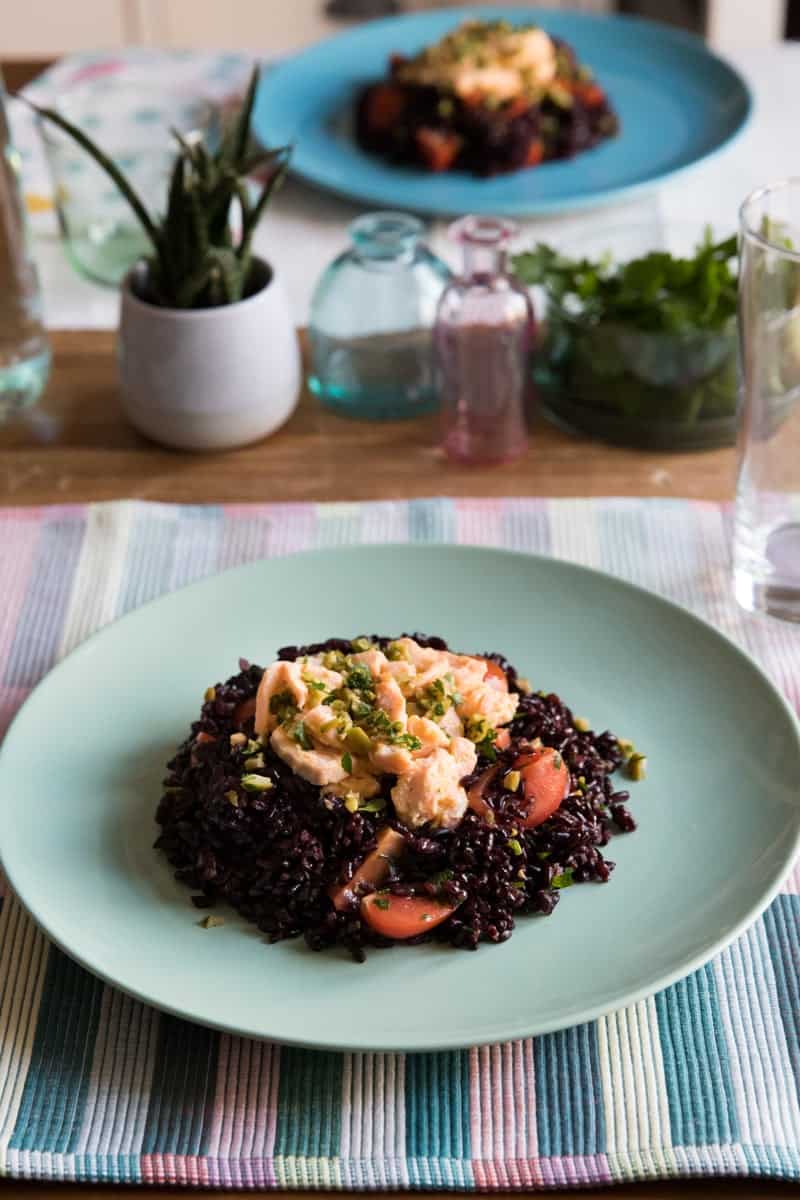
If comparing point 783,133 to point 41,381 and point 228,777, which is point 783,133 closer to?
point 41,381

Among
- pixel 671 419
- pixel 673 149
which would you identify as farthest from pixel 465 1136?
pixel 673 149

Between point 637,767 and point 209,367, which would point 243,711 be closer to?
point 637,767

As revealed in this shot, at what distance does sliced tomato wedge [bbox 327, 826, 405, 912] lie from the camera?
49.4 inches

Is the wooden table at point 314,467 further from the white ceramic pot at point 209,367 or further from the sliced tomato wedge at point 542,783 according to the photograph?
the sliced tomato wedge at point 542,783

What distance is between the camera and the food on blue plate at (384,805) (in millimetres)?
1254

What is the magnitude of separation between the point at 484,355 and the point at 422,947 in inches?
40.5

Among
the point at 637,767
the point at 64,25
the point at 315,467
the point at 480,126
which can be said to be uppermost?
the point at 480,126

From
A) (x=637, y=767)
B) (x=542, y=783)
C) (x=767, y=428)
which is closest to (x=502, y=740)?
(x=542, y=783)

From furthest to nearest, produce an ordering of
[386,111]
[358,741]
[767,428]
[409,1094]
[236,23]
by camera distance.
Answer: [236,23], [386,111], [767,428], [358,741], [409,1094]

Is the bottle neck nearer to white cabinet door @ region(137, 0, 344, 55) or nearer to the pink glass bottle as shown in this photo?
the pink glass bottle

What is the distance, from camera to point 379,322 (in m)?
2.16

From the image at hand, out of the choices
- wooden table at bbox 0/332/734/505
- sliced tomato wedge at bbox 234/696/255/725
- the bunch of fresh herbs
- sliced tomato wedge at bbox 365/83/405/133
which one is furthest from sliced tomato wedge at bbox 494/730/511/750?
sliced tomato wedge at bbox 365/83/405/133

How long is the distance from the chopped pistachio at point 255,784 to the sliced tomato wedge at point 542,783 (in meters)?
0.23

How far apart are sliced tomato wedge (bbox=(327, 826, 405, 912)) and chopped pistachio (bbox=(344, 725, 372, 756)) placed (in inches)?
2.9
